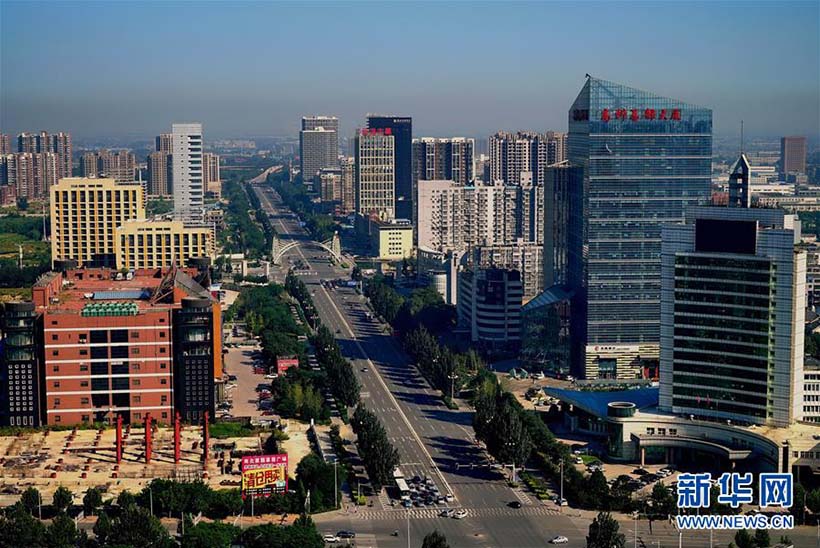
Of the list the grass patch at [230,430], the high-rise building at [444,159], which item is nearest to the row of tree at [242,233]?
the high-rise building at [444,159]

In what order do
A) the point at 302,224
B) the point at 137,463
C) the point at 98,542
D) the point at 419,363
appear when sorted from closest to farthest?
1. the point at 98,542
2. the point at 137,463
3. the point at 419,363
4. the point at 302,224

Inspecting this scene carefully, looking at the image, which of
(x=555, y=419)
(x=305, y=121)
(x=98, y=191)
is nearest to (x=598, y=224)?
(x=555, y=419)

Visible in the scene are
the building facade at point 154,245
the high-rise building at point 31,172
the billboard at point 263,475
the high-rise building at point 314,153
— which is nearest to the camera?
the billboard at point 263,475

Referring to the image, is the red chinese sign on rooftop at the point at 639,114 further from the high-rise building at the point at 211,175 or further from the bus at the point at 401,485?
the high-rise building at the point at 211,175

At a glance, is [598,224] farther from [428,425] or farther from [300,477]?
[300,477]

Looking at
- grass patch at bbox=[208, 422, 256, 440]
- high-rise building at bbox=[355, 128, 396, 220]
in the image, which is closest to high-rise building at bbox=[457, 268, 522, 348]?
grass patch at bbox=[208, 422, 256, 440]

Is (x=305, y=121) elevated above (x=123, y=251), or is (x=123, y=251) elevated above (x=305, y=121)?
(x=305, y=121)
